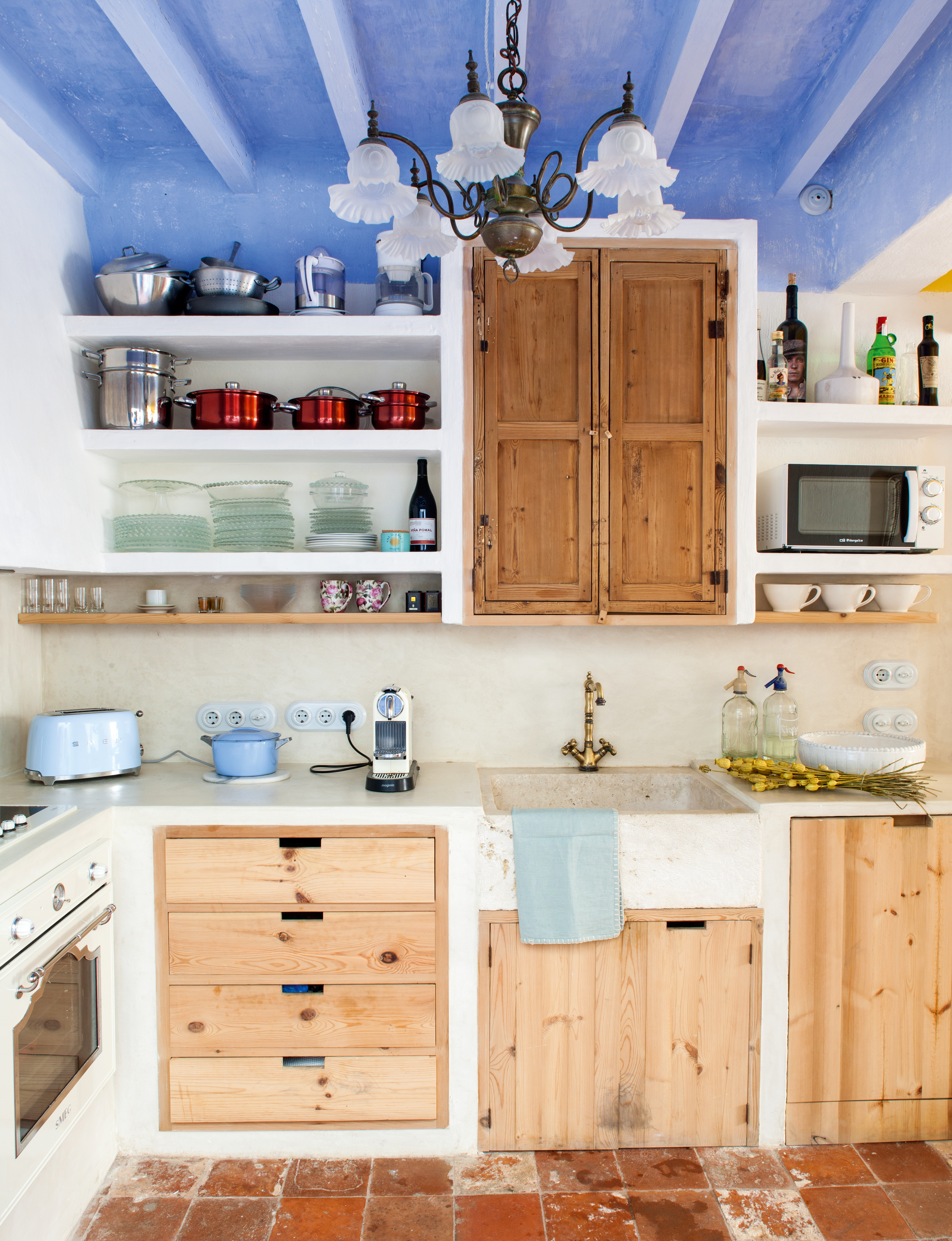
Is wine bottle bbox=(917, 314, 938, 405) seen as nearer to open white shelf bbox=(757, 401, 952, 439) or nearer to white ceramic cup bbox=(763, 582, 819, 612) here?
open white shelf bbox=(757, 401, 952, 439)

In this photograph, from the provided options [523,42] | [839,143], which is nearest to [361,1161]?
[523,42]

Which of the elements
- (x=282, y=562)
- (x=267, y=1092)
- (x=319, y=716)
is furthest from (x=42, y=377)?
(x=267, y=1092)

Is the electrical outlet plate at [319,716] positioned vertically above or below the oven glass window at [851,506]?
below

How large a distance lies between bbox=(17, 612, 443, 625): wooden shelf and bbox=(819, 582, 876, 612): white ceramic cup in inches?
47.8

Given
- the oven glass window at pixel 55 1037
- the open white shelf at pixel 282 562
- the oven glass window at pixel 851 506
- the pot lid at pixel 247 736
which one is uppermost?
the oven glass window at pixel 851 506

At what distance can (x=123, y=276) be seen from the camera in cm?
234

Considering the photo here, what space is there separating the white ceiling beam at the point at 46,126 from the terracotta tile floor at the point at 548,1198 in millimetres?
2727

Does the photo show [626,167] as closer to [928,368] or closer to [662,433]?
[662,433]

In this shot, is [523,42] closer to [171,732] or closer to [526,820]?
[526,820]

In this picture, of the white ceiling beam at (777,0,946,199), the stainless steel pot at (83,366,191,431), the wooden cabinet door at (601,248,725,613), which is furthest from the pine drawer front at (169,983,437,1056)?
the white ceiling beam at (777,0,946,199)

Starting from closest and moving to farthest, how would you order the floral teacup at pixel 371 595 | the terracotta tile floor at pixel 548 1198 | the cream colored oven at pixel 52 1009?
the cream colored oven at pixel 52 1009 → the terracotta tile floor at pixel 548 1198 → the floral teacup at pixel 371 595

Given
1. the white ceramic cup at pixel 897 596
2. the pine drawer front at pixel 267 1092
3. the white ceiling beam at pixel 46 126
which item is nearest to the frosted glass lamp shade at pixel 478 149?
the white ceiling beam at pixel 46 126

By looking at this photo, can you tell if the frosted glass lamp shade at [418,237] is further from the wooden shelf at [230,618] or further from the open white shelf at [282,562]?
the wooden shelf at [230,618]

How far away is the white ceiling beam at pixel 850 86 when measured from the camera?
1.92 meters
